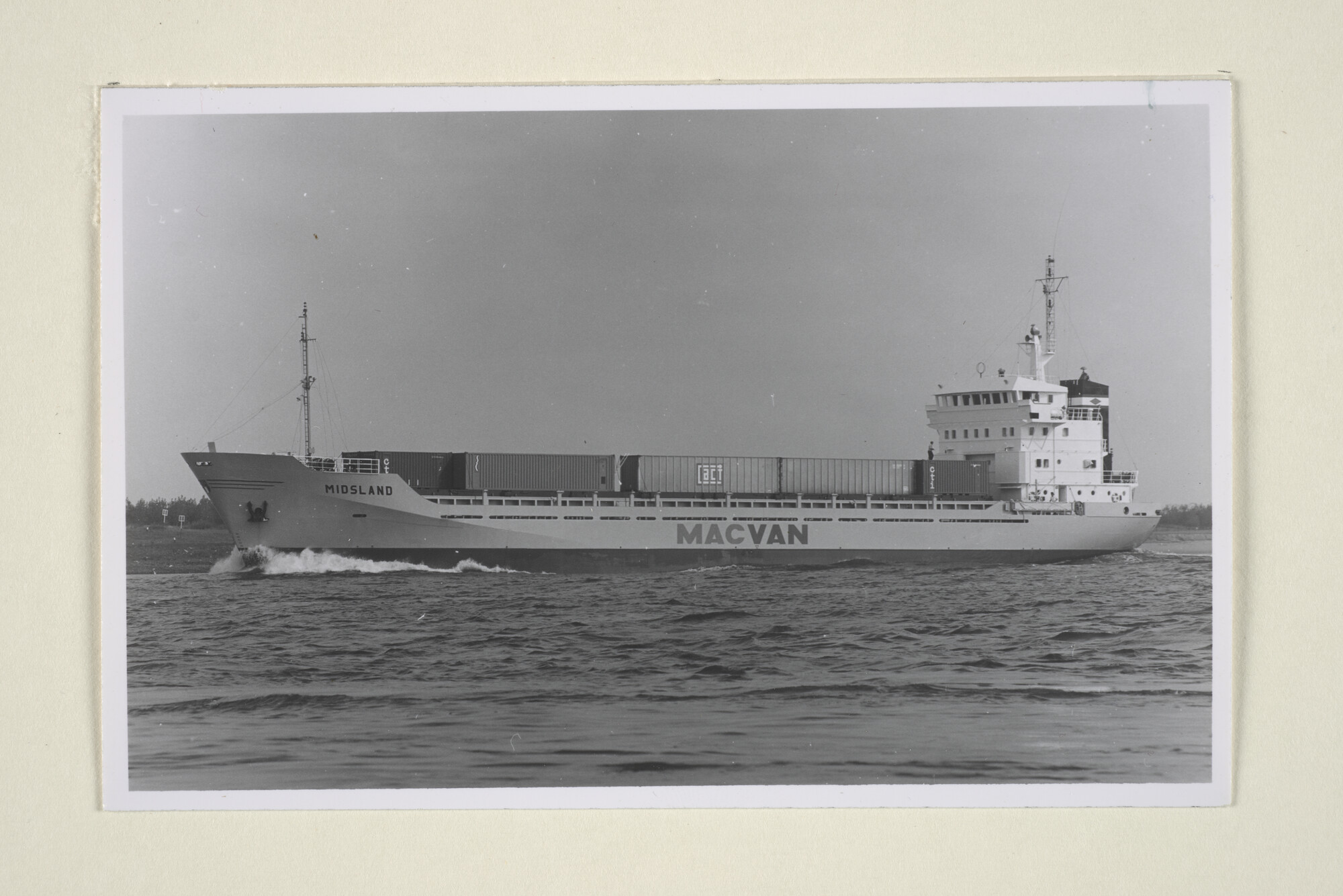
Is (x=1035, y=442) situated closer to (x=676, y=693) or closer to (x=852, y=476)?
(x=852, y=476)

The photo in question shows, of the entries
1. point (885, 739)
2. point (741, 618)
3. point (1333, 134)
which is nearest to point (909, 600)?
point (741, 618)

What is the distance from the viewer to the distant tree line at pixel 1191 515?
4312 mm

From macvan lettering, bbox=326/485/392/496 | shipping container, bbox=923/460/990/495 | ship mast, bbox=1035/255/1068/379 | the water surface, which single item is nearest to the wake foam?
macvan lettering, bbox=326/485/392/496

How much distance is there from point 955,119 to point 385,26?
7.70 ft

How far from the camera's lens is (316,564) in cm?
931

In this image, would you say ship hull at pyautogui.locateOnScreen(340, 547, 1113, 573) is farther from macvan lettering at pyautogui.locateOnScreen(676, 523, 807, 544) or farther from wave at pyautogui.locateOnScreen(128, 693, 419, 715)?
wave at pyautogui.locateOnScreen(128, 693, 419, 715)

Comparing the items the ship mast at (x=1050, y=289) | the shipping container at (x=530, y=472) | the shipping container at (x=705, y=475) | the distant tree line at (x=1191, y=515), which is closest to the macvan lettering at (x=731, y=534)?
the shipping container at (x=705, y=475)

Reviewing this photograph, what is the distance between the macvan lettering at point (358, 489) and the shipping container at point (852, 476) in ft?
12.5

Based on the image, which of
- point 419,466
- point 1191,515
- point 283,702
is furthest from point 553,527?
point 1191,515

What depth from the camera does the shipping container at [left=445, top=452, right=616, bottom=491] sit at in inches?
376

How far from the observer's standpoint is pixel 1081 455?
1134cm

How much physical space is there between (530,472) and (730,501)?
1.94 metres

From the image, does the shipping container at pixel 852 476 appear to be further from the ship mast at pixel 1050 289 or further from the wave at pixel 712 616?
the ship mast at pixel 1050 289

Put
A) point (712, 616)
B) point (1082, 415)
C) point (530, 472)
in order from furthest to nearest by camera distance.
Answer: point (1082, 415)
point (530, 472)
point (712, 616)
